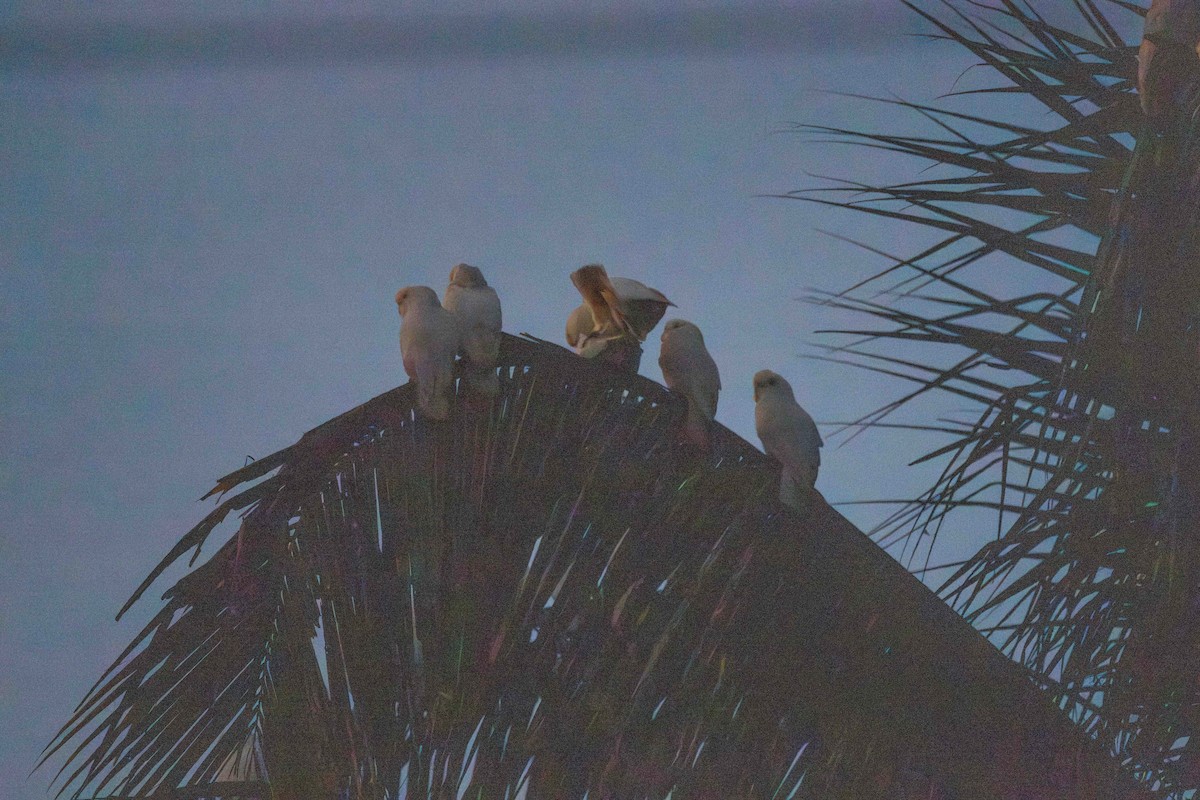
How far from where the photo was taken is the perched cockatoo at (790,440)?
275 centimetres

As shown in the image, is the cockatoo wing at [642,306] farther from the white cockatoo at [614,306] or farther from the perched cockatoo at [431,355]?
the perched cockatoo at [431,355]

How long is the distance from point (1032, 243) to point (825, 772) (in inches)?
51.5

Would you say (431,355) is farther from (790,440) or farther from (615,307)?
(790,440)

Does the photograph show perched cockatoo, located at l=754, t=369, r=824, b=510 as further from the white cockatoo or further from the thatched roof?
the white cockatoo

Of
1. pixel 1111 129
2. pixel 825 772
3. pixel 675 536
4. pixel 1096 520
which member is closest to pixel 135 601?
pixel 675 536

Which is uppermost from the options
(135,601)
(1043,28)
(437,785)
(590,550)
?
(1043,28)

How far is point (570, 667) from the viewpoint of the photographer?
254cm

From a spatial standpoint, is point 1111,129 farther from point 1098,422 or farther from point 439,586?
point 439,586

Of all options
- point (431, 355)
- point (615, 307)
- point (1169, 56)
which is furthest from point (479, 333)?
point (1169, 56)

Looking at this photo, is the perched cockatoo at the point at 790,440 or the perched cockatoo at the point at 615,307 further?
the perched cockatoo at the point at 615,307

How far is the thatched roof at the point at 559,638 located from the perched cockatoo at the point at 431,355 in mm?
59

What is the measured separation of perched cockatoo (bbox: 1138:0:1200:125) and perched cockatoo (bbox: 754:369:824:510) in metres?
1.05

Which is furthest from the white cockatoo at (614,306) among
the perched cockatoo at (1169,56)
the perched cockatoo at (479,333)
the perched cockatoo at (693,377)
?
the perched cockatoo at (1169,56)

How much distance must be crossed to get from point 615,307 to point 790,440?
1.91 ft
